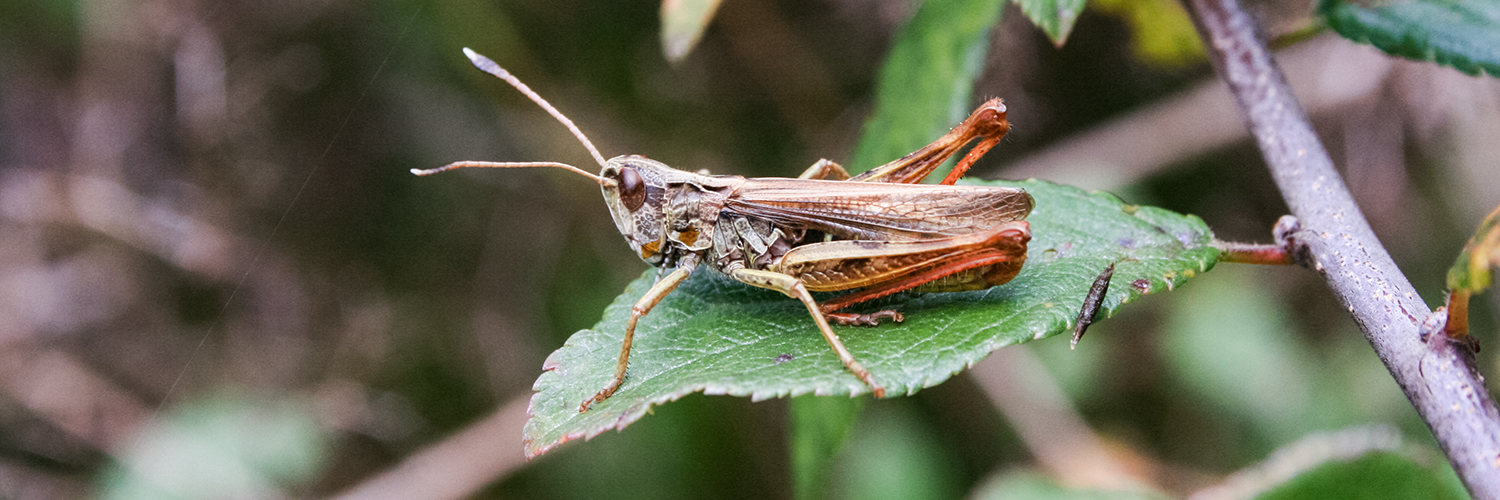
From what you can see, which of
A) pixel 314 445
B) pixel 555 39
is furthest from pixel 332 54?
pixel 314 445

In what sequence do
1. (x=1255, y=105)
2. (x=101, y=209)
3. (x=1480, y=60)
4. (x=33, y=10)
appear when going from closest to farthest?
(x=1480, y=60) → (x=1255, y=105) → (x=33, y=10) → (x=101, y=209)

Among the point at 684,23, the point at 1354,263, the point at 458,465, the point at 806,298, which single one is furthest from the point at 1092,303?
the point at 458,465

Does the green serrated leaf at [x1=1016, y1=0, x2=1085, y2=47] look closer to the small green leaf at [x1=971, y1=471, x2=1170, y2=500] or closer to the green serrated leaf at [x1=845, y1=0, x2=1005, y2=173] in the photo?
the green serrated leaf at [x1=845, y1=0, x2=1005, y2=173]

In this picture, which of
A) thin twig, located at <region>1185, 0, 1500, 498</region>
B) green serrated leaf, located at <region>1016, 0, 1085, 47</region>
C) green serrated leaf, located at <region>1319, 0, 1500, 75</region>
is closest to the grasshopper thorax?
green serrated leaf, located at <region>1016, 0, 1085, 47</region>

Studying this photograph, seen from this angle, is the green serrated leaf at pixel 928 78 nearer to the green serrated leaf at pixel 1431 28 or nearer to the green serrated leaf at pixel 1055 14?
the green serrated leaf at pixel 1055 14

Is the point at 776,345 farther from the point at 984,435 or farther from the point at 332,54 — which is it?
the point at 332,54

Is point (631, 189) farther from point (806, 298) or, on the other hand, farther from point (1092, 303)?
point (1092, 303)

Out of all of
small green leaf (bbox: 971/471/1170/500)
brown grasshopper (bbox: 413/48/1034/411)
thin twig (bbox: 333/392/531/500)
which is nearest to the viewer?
brown grasshopper (bbox: 413/48/1034/411)
